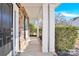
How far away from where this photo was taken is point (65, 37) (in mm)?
12914

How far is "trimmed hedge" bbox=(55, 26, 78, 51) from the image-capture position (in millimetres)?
12883

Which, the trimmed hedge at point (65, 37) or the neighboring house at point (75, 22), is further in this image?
the neighboring house at point (75, 22)

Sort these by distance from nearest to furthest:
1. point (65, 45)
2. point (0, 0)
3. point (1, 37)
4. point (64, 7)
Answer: point (0, 0), point (1, 37), point (65, 45), point (64, 7)

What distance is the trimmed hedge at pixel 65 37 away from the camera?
12.9 metres

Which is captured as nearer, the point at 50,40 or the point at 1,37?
the point at 1,37

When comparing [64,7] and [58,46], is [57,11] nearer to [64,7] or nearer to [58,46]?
[64,7]

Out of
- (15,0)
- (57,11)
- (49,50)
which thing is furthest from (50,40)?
(15,0)

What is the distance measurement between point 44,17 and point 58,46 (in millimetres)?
2434

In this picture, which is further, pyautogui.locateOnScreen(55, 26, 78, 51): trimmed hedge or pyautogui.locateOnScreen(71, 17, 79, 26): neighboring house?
pyautogui.locateOnScreen(71, 17, 79, 26): neighboring house

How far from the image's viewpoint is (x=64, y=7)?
13.9m

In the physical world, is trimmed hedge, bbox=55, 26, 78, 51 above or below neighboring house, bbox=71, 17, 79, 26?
below

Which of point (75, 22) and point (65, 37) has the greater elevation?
point (75, 22)

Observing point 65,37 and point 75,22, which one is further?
point 75,22

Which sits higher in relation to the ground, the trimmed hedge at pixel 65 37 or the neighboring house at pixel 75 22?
the neighboring house at pixel 75 22
